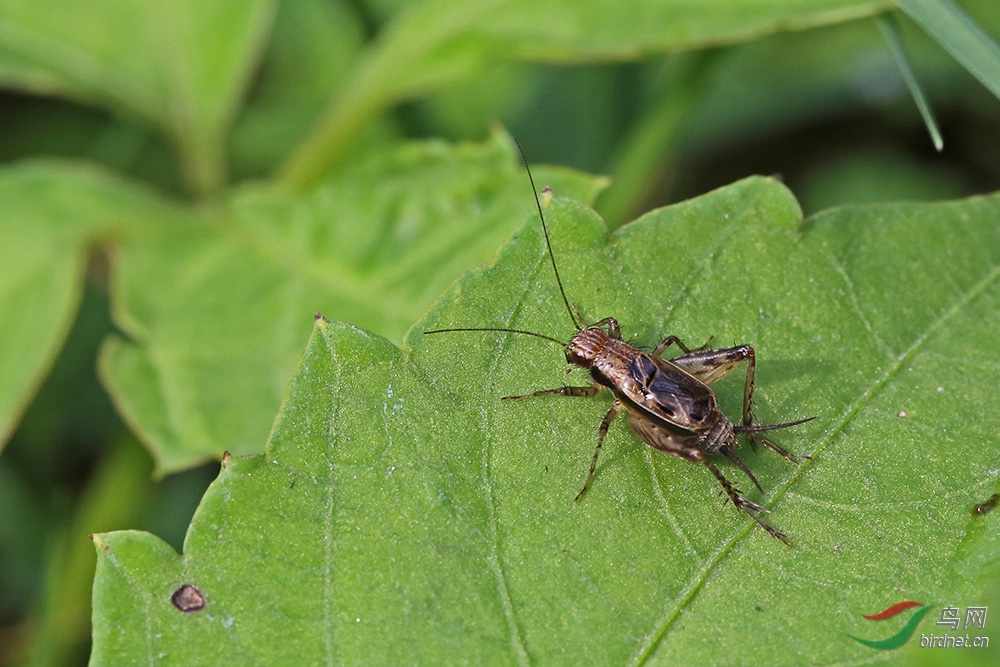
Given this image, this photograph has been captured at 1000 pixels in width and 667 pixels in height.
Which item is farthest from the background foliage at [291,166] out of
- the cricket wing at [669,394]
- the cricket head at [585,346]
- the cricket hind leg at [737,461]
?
the cricket hind leg at [737,461]

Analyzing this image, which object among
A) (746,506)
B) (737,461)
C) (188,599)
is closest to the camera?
(188,599)

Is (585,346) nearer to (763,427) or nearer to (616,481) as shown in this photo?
(616,481)

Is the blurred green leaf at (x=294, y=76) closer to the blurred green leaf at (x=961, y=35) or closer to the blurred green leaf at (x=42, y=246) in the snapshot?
the blurred green leaf at (x=42, y=246)

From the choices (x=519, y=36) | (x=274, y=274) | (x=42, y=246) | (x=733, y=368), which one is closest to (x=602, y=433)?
(x=733, y=368)

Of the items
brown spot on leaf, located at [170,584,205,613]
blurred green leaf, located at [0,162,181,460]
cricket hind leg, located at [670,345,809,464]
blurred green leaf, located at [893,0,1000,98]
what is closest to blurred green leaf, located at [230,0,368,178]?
blurred green leaf, located at [0,162,181,460]

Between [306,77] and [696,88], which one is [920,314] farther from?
[306,77]

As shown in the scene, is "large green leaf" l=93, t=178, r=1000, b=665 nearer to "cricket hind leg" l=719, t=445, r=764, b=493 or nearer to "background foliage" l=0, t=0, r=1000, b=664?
"cricket hind leg" l=719, t=445, r=764, b=493

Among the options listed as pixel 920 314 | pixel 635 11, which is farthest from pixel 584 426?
pixel 635 11
